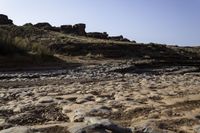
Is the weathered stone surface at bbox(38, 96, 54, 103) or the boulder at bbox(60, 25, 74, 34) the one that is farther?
the boulder at bbox(60, 25, 74, 34)

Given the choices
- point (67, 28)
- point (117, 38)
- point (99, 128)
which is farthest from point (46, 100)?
point (117, 38)

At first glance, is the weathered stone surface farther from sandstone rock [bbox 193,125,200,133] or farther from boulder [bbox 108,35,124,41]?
boulder [bbox 108,35,124,41]

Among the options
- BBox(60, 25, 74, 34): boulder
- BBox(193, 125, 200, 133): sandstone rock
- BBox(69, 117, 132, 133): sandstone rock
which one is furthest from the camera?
BBox(60, 25, 74, 34): boulder

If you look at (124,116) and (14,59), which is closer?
(124,116)

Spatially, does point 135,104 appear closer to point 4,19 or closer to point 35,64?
point 35,64

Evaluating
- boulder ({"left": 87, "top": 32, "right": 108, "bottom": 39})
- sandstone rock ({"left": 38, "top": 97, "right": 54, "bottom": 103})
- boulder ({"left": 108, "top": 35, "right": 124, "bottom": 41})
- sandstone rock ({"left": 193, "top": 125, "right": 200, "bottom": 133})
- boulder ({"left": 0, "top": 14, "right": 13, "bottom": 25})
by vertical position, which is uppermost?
boulder ({"left": 0, "top": 14, "right": 13, "bottom": 25})

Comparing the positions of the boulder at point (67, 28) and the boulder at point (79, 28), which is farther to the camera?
the boulder at point (79, 28)

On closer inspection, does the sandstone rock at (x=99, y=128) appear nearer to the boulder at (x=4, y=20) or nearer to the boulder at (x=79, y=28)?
the boulder at (x=4, y=20)

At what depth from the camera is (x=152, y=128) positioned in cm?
511

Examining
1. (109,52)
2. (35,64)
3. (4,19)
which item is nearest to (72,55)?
(109,52)

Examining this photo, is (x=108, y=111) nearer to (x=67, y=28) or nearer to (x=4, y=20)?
(x=4, y=20)

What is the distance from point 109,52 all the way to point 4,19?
19778mm

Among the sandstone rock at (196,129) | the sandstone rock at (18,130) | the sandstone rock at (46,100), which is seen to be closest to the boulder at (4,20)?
the sandstone rock at (46,100)

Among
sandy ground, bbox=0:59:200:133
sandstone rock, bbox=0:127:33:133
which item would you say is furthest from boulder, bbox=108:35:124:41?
sandstone rock, bbox=0:127:33:133
